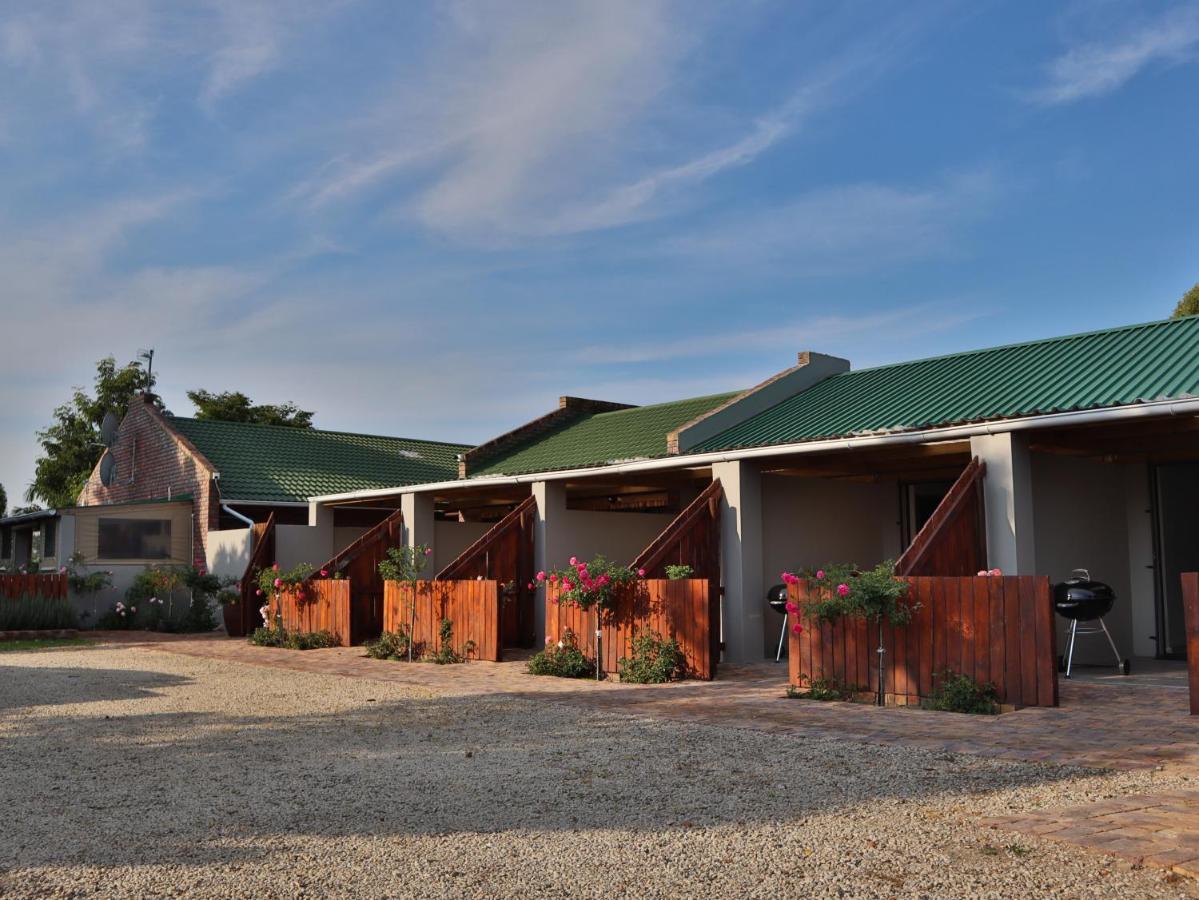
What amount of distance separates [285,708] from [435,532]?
381 inches

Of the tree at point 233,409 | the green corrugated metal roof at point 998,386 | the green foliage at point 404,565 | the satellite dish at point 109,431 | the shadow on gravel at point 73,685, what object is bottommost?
the shadow on gravel at point 73,685

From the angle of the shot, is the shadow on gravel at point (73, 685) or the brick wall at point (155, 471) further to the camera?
the brick wall at point (155, 471)

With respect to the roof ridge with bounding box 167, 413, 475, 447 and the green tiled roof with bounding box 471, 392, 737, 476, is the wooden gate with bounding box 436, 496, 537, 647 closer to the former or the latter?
the green tiled roof with bounding box 471, 392, 737, 476

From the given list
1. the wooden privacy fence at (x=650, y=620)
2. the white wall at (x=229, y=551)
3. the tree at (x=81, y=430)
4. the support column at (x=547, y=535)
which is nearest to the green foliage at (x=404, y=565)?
the support column at (x=547, y=535)

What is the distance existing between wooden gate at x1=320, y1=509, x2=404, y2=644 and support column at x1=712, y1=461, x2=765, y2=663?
282 inches

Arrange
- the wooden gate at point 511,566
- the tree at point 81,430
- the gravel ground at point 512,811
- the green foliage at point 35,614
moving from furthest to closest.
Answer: the tree at point 81,430 < the green foliage at point 35,614 < the wooden gate at point 511,566 < the gravel ground at point 512,811

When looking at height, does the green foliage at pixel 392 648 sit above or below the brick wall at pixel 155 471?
below

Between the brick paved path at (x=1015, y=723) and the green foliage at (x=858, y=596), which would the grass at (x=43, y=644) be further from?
the green foliage at (x=858, y=596)

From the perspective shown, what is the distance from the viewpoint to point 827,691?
34.5 feet

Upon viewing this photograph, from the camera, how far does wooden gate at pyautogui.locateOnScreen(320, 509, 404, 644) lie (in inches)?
718

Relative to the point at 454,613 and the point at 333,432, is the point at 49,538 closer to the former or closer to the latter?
the point at 333,432

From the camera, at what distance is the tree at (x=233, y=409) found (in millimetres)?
44250

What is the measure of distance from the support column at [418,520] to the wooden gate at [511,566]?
2.78m

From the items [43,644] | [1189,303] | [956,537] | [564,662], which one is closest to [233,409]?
[43,644]
